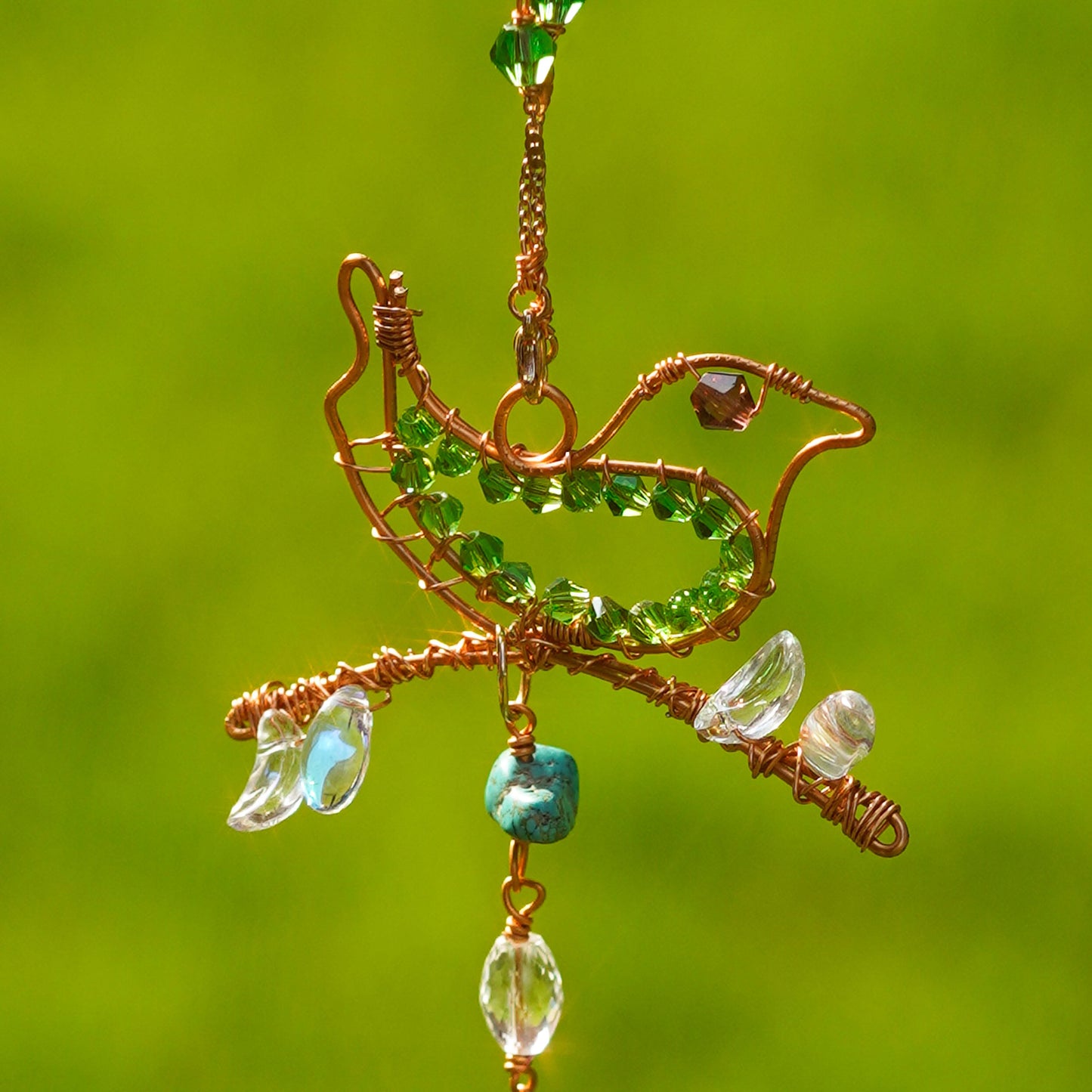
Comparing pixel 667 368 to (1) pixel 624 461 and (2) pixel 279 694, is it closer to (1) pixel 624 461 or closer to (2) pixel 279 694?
(1) pixel 624 461

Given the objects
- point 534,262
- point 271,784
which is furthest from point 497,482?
point 271,784

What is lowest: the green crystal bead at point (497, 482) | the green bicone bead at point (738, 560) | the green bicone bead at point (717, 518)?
the green bicone bead at point (738, 560)

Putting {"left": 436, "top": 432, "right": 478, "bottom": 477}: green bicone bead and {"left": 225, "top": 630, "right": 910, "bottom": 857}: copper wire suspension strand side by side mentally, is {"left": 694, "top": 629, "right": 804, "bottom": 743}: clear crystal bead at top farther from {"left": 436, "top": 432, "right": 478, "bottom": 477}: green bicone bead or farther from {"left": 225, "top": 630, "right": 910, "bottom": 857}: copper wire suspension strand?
{"left": 436, "top": 432, "right": 478, "bottom": 477}: green bicone bead

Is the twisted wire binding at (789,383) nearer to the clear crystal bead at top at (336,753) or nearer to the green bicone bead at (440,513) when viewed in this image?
the green bicone bead at (440,513)

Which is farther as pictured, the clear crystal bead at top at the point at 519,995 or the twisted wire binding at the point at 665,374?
the clear crystal bead at top at the point at 519,995

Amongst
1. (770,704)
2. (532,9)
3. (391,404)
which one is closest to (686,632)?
(770,704)

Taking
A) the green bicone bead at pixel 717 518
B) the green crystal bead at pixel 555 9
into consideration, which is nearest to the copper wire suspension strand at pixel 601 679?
the green bicone bead at pixel 717 518

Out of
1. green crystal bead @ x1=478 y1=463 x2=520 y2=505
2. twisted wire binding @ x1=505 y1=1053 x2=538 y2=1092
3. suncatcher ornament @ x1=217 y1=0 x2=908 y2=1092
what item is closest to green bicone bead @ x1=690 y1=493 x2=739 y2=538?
suncatcher ornament @ x1=217 y1=0 x2=908 y2=1092
